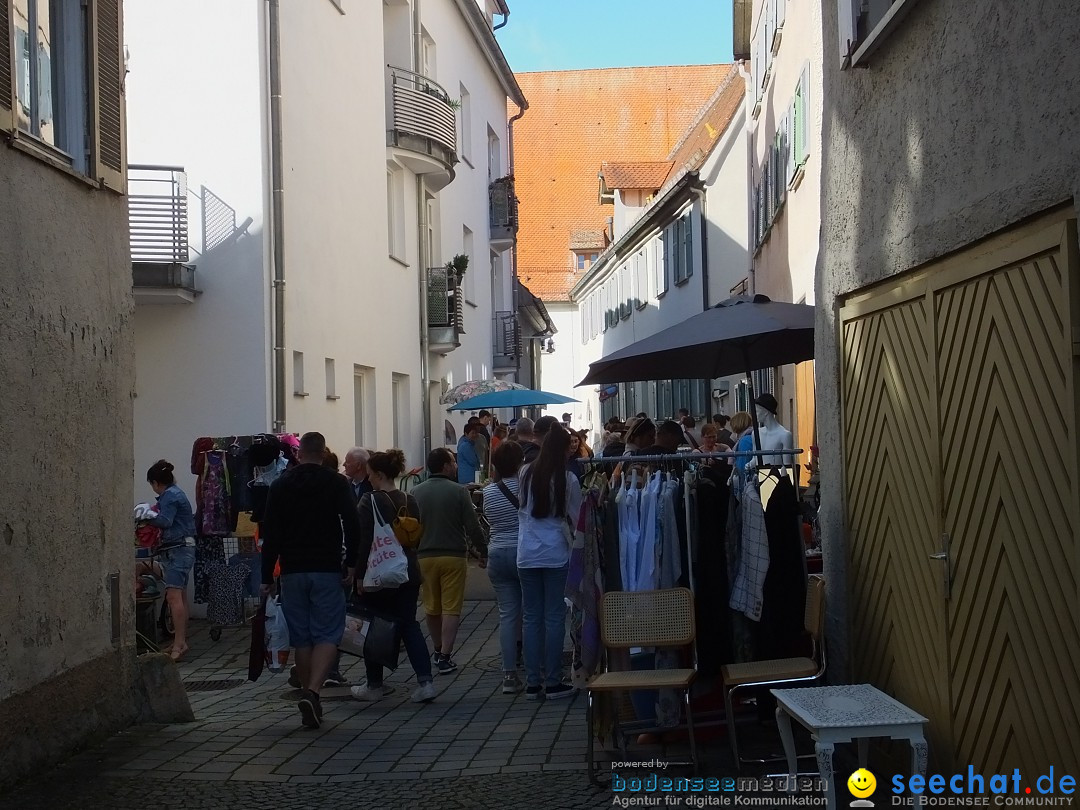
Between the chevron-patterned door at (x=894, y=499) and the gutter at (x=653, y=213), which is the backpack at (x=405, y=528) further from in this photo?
the gutter at (x=653, y=213)

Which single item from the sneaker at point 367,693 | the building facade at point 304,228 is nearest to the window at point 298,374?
the building facade at point 304,228

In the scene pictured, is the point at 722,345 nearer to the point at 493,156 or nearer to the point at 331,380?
the point at 331,380

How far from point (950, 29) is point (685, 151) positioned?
3716 centimetres

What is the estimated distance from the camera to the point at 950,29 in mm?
5727

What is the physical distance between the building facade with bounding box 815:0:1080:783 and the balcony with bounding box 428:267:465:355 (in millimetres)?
17142

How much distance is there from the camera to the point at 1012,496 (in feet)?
17.2

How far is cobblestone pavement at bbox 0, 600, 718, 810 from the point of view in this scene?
6926 millimetres

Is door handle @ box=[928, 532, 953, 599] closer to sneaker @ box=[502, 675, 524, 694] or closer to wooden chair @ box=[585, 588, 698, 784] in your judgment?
wooden chair @ box=[585, 588, 698, 784]

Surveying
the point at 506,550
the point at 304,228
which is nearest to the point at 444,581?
the point at 506,550

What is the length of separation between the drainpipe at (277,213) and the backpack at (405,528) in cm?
587

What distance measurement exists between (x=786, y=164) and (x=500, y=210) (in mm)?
15271

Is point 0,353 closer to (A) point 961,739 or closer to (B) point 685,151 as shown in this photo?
(A) point 961,739

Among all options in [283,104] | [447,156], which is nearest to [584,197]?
[447,156]

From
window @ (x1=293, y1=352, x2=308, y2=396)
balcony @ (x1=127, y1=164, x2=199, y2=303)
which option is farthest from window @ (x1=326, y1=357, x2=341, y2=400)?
balcony @ (x1=127, y1=164, x2=199, y2=303)
